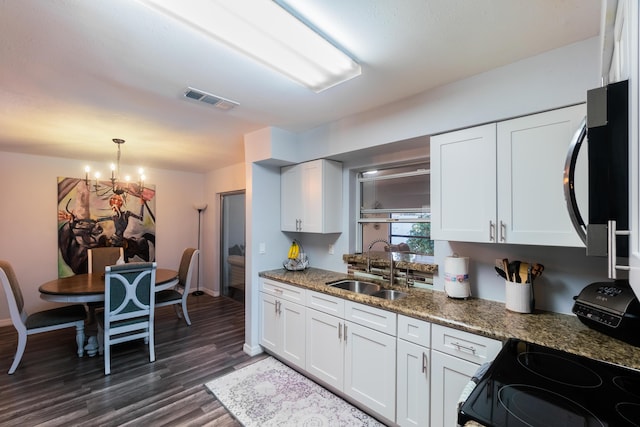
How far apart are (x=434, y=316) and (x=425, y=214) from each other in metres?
1.12

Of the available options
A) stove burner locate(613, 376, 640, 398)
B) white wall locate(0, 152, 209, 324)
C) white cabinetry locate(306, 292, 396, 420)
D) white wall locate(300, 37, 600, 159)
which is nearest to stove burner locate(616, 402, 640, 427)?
stove burner locate(613, 376, 640, 398)

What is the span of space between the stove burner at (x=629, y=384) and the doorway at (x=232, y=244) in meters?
4.66

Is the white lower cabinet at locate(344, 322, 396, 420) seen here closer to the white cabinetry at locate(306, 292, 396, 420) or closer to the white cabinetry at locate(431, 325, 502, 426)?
the white cabinetry at locate(306, 292, 396, 420)

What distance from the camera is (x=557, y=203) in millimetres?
1632

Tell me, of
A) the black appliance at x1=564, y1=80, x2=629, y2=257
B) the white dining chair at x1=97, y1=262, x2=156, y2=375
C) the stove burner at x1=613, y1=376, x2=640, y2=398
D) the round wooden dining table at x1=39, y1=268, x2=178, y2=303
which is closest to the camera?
the black appliance at x1=564, y1=80, x2=629, y2=257

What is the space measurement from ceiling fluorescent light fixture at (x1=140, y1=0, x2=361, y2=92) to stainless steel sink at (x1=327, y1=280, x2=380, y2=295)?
175 centimetres

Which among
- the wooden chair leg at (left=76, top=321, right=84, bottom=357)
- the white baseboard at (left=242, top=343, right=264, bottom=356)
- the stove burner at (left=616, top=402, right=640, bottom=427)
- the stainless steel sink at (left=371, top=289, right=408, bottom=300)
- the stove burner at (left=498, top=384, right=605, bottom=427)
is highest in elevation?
the stove burner at (left=616, top=402, right=640, bottom=427)

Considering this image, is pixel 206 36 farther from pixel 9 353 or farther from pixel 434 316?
pixel 9 353

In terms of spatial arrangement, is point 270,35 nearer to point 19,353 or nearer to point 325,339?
point 325,339

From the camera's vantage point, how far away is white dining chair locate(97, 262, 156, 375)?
2824 mm

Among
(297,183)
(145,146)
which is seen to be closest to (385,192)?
(297,183)

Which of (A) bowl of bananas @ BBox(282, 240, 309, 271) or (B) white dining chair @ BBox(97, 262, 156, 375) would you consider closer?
(B) white dining chair @ BBox(97, 262, 156, 375)

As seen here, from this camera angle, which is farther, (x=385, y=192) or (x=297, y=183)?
(x=297, y=183)

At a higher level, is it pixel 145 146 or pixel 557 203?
pixel 145 146
